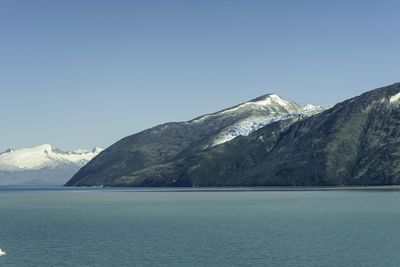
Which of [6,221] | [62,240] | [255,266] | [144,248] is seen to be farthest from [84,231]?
[255,266]

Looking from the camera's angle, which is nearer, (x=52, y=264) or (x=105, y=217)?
(x=52, y=264)

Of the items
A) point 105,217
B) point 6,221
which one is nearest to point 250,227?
point 105,217

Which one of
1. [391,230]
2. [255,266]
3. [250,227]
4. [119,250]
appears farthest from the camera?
[250,227]

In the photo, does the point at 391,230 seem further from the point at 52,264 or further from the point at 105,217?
the point at 105,217

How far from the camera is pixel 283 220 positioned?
550 feet

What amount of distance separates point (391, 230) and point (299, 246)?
3475 cm

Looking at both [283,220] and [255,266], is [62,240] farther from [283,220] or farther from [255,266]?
[283,220]

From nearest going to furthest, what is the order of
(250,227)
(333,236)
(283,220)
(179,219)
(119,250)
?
(119,250) → (333,236) → (250,227) → (283,220) → (179,219)

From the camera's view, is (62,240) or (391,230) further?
(391,230)

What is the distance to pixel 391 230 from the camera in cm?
13750

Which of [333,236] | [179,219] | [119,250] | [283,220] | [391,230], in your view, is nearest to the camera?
[119,250]

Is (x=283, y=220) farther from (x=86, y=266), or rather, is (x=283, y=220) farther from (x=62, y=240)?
(x=86, y=266)

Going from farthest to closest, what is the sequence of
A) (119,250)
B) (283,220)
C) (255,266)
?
(283,220), (119,250), (255,266)

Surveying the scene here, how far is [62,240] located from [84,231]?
1788 cm
